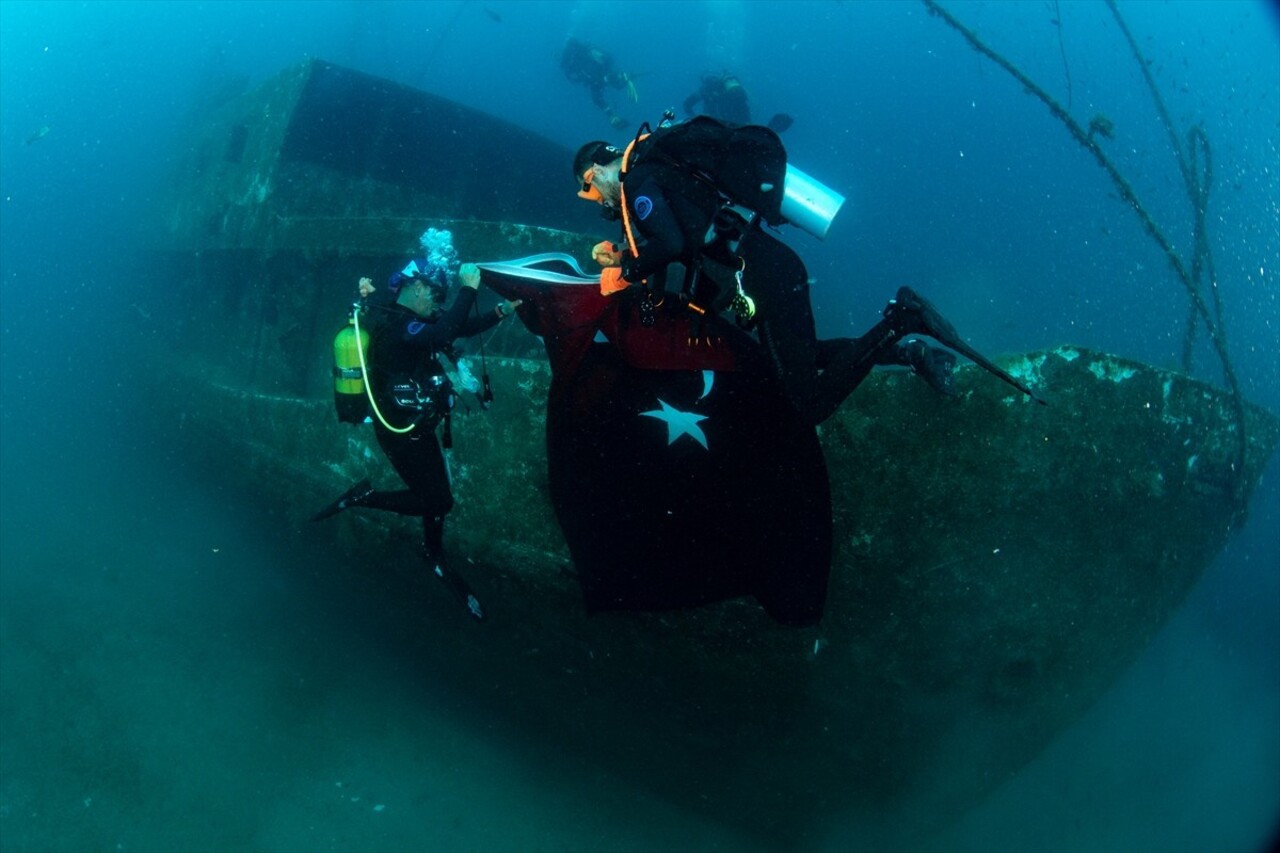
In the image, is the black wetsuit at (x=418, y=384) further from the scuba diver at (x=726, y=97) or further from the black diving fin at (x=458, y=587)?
the scuba diver at (x=726, y=97)

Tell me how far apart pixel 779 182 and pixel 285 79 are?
28.9 ft

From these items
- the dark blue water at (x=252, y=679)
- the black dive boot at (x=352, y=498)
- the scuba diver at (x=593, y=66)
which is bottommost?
the dark blue water at (x=252, y=679)

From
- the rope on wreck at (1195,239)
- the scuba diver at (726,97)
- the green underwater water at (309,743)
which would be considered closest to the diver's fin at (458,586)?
the green underwater water at (309,743)

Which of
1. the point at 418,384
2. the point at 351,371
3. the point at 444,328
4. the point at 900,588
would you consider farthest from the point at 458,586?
the point at 900,588

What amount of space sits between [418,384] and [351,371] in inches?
14.4

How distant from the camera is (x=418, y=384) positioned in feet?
12.7

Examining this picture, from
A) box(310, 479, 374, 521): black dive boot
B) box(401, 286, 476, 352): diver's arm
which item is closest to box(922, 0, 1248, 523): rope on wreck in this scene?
box(401, 286, 476, 352): diver's arm

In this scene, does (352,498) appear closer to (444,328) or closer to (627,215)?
(444,328)

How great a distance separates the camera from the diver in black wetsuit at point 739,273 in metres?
2.68

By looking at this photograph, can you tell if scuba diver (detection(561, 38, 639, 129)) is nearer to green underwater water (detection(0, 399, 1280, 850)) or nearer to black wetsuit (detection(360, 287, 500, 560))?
green underwater water (detection(0, 399, 1280, 850))

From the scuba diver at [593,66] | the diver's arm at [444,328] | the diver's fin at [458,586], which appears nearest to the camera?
the diver's arm at [444,328]

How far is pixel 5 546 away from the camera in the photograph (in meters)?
10.4

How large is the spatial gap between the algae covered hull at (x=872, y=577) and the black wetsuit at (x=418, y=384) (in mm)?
279

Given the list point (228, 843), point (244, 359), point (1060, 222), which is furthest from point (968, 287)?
point (1060, 222)
